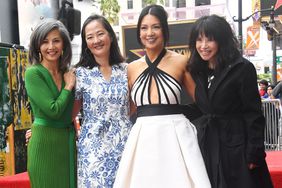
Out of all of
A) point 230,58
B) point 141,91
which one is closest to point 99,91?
point 141,91

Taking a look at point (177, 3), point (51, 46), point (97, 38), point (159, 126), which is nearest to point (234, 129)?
point (159, 126)

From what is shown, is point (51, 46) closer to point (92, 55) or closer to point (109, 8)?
point (92, 55)

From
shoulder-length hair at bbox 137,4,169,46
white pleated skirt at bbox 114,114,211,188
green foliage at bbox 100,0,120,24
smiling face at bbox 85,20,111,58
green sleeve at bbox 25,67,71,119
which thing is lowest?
white pleated skirt at bbox 114,114,211,188

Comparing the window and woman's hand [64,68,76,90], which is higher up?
→ the window

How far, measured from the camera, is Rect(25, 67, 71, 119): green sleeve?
302 centimetres

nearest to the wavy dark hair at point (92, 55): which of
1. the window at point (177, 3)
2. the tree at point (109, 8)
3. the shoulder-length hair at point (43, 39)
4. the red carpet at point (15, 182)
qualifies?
the shoulder-length hair at point (43, 39)

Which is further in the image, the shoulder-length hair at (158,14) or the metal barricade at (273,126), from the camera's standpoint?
the metal barricade at (273,126)

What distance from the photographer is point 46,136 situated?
3105mm

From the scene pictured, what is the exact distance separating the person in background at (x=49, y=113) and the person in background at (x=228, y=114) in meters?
1.01

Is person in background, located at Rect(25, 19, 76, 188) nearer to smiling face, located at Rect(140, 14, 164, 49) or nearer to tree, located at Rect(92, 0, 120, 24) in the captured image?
smiling face, located at Rect(140, 14, 164, 49)

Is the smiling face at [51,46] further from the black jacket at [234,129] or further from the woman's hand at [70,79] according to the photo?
the black jacket at [234,129]

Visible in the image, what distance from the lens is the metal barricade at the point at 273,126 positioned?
26.0ft

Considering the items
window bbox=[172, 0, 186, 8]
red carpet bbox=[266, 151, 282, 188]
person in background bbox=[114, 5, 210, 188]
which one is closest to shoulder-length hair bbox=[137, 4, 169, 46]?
person in background bbox=[114, 5, 210, 188]

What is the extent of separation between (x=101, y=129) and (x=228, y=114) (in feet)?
3.08
